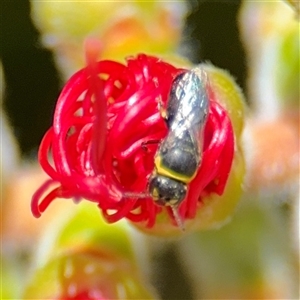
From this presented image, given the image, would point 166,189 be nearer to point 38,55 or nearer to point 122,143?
point 122,143

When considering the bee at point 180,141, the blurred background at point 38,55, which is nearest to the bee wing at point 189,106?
the bee at point 180,141

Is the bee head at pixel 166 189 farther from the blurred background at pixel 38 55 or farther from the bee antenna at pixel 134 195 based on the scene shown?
the blurred background at pixel 38 55

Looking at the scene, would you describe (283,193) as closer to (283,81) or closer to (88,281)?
(283,81)

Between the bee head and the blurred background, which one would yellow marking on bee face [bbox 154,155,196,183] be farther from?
the blurred background

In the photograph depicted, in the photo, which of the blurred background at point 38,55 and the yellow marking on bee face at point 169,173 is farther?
the blurred background at point 38,55

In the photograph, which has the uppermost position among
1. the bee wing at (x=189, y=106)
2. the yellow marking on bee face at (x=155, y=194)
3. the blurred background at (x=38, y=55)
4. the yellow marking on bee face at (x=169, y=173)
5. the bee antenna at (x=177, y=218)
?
the blurred background at (x=38, y=55)

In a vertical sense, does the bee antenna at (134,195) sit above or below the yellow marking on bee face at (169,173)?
below

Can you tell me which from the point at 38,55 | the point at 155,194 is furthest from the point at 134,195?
the point at 38,55
